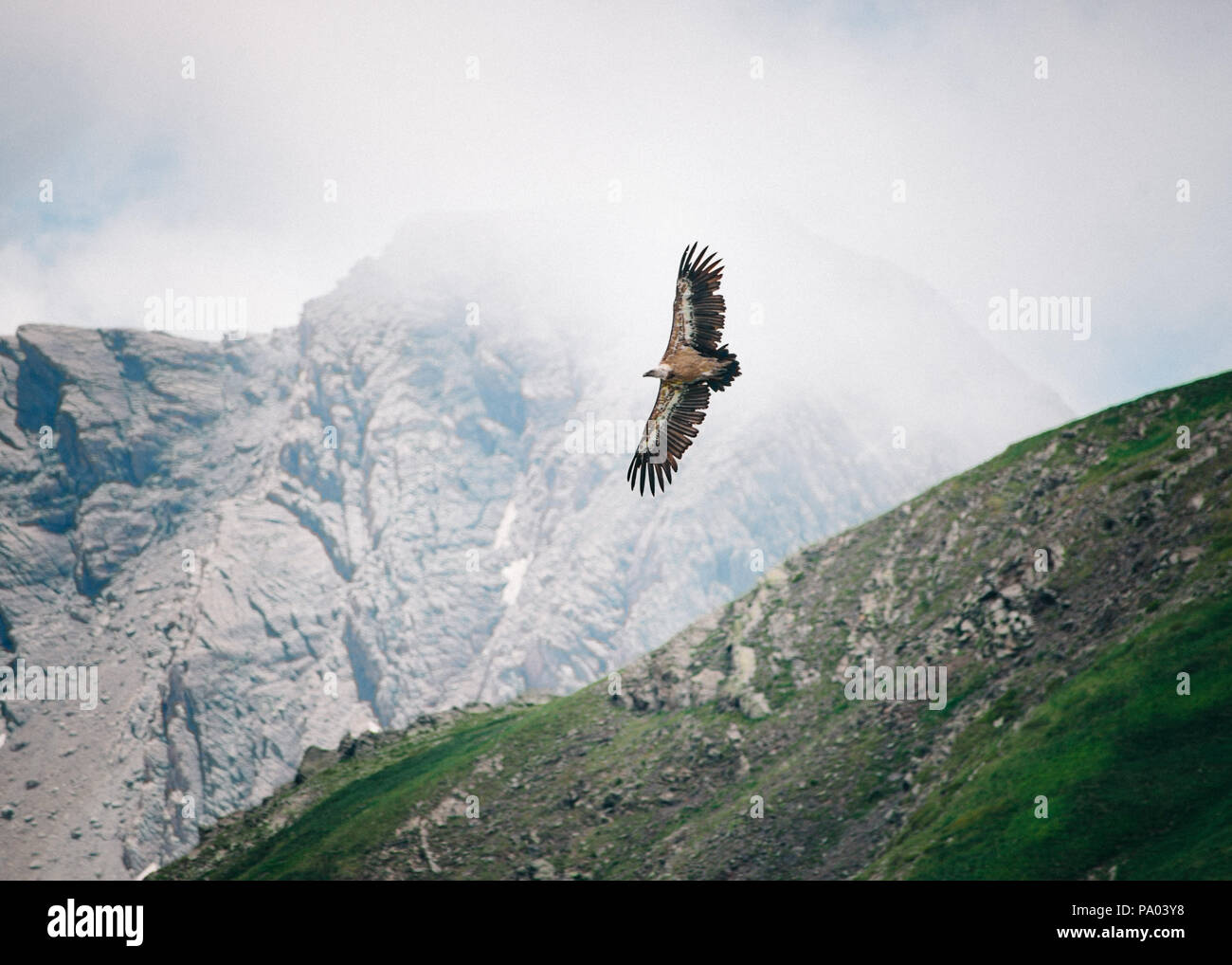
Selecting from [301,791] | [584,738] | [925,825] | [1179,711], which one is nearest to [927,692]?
[925,825]

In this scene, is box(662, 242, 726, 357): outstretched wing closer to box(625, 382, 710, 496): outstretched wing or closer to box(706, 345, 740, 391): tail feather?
box(706, 345, 740, 391): tail feather

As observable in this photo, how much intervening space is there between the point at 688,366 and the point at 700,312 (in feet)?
5.87

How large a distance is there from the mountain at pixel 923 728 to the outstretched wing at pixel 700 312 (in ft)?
136

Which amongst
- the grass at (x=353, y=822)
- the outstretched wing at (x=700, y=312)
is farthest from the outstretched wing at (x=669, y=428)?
the grass at (x=353, y=822)

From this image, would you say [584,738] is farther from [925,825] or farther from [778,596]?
[925,825]

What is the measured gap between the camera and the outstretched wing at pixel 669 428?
34.2 m

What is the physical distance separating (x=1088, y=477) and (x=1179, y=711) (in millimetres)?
40703

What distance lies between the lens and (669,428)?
3538cm

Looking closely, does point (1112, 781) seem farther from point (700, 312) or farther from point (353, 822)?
point (353, 822)

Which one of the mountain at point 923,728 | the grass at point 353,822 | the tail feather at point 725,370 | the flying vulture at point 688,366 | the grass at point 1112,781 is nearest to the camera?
the tail feather at point 725,370

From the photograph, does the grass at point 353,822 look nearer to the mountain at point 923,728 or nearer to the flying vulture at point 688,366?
the mountain at point 923,728

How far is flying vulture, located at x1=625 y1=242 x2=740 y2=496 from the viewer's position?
3259 cm

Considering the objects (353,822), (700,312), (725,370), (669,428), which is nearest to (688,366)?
(725,370)
